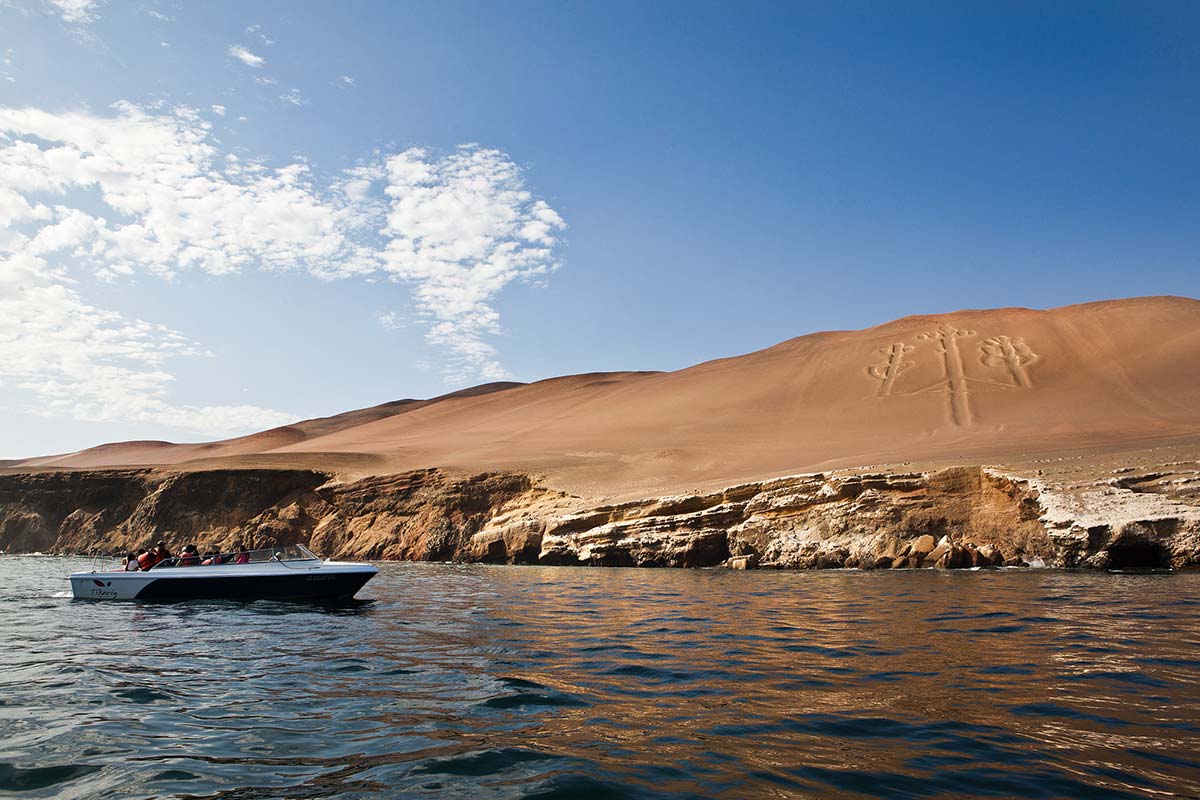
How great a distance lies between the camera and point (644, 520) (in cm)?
2972

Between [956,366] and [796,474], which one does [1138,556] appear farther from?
[956,366]

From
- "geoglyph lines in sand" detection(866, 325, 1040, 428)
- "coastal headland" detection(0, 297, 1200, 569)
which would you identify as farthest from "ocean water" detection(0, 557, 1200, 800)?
"geoglyph lines in sand" detection(866, 325, 1040, 428)

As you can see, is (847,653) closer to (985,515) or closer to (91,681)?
(91,681)

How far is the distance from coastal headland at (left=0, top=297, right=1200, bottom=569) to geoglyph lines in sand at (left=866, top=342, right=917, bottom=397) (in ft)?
0.88

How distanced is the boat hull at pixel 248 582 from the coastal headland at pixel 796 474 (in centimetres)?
1289

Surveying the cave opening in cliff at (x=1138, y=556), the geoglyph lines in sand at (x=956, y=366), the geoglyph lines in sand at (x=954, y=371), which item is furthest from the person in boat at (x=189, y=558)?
the geoglyph lines in sand at (x=956, y=366)

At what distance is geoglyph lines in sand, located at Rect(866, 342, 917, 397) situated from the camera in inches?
2175

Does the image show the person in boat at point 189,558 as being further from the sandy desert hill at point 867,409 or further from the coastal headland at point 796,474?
the sandy desert hill at point 867,409

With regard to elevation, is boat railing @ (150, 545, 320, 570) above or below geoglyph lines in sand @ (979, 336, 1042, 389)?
below

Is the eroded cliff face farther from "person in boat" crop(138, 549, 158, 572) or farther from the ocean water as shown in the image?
"person in boat" crop(138, 549, 158, 572)

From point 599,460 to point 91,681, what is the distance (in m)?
37.5

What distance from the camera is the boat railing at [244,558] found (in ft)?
64.2

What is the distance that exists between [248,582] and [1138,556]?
22652 millimetres

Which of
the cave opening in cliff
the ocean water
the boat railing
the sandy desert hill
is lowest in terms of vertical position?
Answer: the cave opening in cliff
